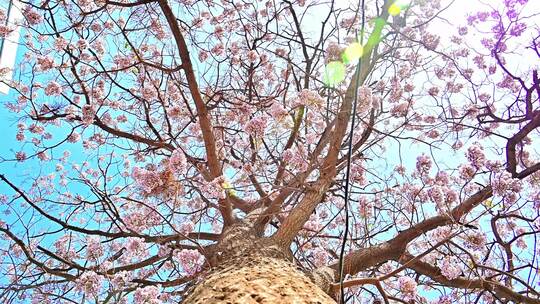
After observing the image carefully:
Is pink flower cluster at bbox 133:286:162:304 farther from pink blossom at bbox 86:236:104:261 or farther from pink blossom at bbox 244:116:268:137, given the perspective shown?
pink blossom at bbox 244:116:268:137

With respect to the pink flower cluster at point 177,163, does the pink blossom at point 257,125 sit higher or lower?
higher

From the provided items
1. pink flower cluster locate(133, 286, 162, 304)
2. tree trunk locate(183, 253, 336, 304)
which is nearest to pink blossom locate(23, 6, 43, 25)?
pink flower cluster locate(133, 286, 162, 304)

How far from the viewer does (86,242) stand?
3904 mm

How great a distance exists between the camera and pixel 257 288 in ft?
4.75

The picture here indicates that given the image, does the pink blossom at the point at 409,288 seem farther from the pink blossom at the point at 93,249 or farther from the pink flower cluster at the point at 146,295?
the pink blossom at the point at 93,249

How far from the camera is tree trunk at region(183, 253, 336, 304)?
1.36 metres

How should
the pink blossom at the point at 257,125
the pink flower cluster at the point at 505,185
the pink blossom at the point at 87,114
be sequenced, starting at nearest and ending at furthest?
1. the pink flower cluster at the point at 505,185
2. the pink blossom at the point at 257,125
3. the pink blossom at the point at 87,114

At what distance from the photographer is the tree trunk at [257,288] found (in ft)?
4.45

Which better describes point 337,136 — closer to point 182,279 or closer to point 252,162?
point 252,162

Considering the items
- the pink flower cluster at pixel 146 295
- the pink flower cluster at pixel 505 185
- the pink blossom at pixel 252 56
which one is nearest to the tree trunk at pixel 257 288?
the pink flower cluster at pixel 146 295

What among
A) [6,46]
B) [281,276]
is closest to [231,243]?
[281,276]

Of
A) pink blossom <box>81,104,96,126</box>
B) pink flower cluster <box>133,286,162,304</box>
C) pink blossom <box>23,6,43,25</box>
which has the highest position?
pink blossom <box>23,6,43,25</box>

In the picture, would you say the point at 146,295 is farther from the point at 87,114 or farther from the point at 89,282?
the point at 87,114

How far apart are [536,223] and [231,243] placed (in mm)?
2730
